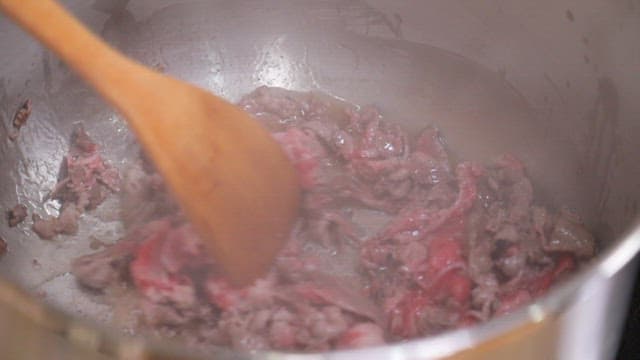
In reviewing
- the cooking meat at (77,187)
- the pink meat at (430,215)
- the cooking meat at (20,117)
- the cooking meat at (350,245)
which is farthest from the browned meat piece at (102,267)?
the pink meat at (430,215)

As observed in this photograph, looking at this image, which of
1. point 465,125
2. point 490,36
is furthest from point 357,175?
point 490,36

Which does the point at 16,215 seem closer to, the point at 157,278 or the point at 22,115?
the point at 22,115

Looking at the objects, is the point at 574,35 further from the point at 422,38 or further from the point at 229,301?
the point at 229,301

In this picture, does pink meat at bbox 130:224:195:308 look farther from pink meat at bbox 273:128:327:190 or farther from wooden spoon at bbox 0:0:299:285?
pink meat at bbox 273:128:327:190

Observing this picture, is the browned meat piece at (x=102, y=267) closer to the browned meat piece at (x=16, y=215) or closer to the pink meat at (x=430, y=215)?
the browned meat piece at (x=16, y=215)

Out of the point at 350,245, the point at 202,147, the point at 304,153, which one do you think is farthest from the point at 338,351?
the point at 304,153
